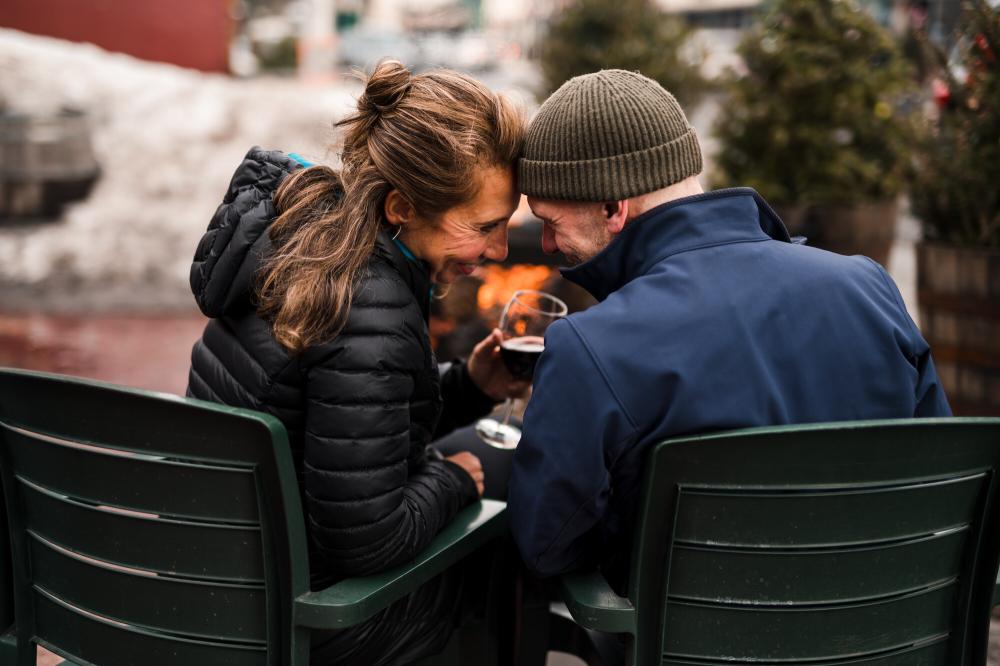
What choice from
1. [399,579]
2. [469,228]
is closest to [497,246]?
[469,228]

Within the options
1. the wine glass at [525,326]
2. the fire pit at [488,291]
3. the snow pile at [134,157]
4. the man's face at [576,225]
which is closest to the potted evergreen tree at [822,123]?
the fire pit at [488,291]

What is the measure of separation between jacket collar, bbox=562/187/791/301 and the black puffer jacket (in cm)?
45

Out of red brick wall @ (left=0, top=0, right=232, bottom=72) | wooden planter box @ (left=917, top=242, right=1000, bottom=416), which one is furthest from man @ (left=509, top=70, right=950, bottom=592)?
red brick wall @ (left=0, top=0, right=232, bottom=72)

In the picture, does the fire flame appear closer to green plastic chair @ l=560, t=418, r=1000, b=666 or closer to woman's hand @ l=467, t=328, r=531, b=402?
woman's hand @ l=467, t=328, r=531, b=402

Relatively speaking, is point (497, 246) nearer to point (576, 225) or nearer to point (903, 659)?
point (576, 225)

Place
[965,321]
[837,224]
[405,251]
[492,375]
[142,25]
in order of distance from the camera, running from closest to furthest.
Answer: [405,251] → [492,375] → [965,321] → [837,224] → [142,25]

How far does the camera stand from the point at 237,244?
187 centimetres

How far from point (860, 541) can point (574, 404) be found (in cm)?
51

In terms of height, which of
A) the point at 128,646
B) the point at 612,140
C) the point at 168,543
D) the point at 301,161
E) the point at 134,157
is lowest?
the point at 134,157

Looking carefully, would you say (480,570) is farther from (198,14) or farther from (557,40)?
(198,14)

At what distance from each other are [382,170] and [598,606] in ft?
3.23

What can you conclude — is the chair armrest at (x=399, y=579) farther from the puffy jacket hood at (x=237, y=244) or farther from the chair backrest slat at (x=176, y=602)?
→ the puffy jacket hood at (x=237, y=244)

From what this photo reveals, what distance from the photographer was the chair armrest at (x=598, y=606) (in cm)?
153

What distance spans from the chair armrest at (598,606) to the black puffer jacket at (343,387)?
0.33 meters
